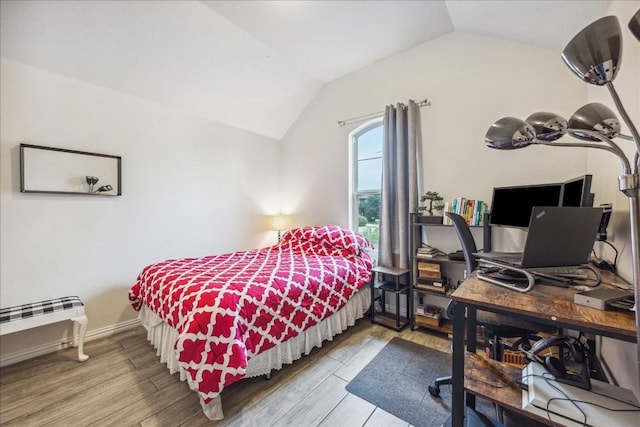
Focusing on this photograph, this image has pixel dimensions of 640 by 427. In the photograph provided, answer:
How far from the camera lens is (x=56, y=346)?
91.6 inches

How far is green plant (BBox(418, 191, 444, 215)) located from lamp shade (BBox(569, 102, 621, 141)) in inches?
66.1

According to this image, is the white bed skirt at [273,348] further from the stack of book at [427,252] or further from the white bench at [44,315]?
the stack of book at [427,252]

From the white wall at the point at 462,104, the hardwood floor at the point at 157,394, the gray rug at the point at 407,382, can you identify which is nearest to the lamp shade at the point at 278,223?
the white wall at the point at 462,104

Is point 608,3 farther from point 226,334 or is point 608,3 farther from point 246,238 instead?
point 246,238

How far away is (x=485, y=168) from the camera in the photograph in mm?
2469

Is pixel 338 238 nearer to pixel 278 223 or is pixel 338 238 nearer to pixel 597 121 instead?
pixel 278 223

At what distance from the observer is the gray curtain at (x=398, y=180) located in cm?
279

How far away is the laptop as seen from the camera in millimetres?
1035

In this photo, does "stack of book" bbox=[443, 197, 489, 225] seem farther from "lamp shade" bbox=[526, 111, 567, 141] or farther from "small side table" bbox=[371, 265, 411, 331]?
"lamp shade" bbox=[526, 111, 567, 141]

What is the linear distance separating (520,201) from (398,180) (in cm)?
120

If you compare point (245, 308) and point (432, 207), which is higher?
point (432, 207)

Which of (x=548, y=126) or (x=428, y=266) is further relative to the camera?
(x=428, y=266)

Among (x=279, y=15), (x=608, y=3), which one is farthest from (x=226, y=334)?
(x=608, y=3)

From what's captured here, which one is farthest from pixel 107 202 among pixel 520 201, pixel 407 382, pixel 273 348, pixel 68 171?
pixel 520 201
